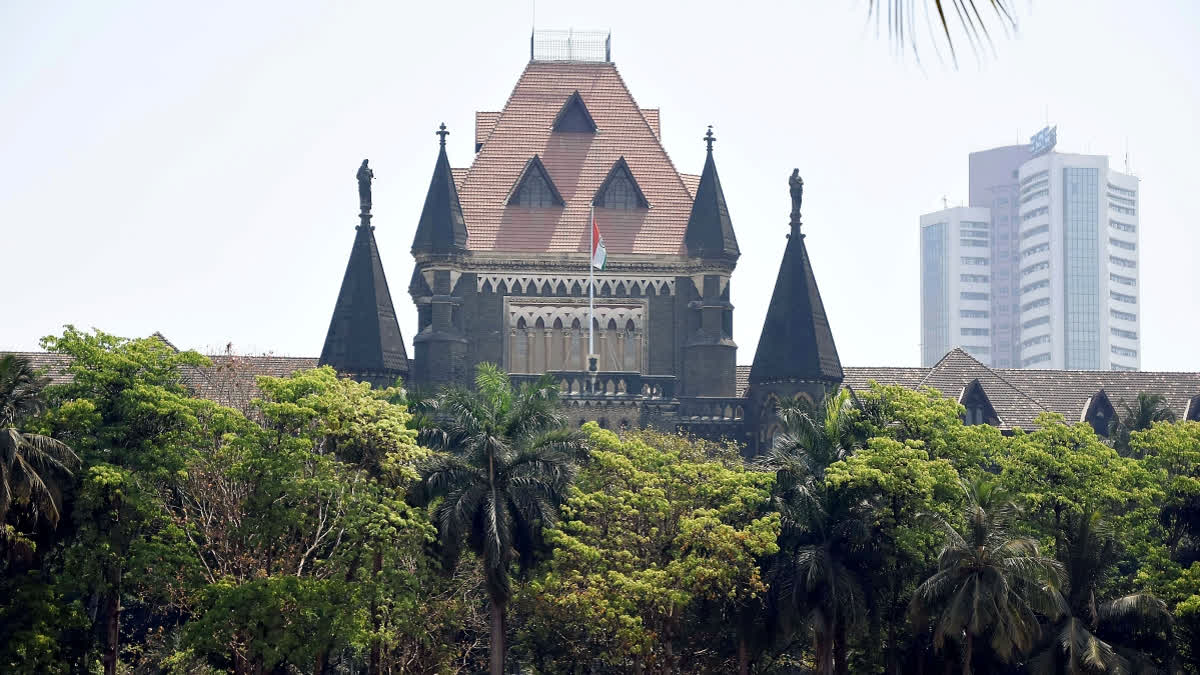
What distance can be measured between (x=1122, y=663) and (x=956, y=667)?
4.58 meters


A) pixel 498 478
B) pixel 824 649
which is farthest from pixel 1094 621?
pixel 498 478

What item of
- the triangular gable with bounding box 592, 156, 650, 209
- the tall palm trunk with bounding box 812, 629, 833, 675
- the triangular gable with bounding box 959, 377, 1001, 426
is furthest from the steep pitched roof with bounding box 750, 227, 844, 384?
the tall palm trunk with bounding box 812, 629, 833, 675

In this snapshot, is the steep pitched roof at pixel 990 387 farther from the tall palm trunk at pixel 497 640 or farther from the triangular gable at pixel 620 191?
the tall palm trunk at pixel 497 640

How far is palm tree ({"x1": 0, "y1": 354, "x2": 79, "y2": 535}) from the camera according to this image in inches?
1950

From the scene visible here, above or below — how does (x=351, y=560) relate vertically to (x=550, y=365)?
below

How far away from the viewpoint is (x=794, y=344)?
87062 millimetres

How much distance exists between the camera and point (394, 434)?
5638 cm

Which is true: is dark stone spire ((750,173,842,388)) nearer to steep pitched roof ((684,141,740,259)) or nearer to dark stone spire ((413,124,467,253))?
steep pitched roof ((684,141,740,259))

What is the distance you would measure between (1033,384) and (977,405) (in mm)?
4888

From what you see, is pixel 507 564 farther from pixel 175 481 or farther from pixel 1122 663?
pixel 1122 663

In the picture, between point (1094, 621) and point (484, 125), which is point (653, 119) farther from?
point (1094, 621)

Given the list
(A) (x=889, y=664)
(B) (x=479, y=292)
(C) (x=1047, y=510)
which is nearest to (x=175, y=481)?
(A) (x=889, y=664)

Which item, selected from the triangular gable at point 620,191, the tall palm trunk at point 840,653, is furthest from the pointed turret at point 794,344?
the tall palm trunk at point 840,653

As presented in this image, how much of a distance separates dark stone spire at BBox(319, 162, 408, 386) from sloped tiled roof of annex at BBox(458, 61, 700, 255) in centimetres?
446
